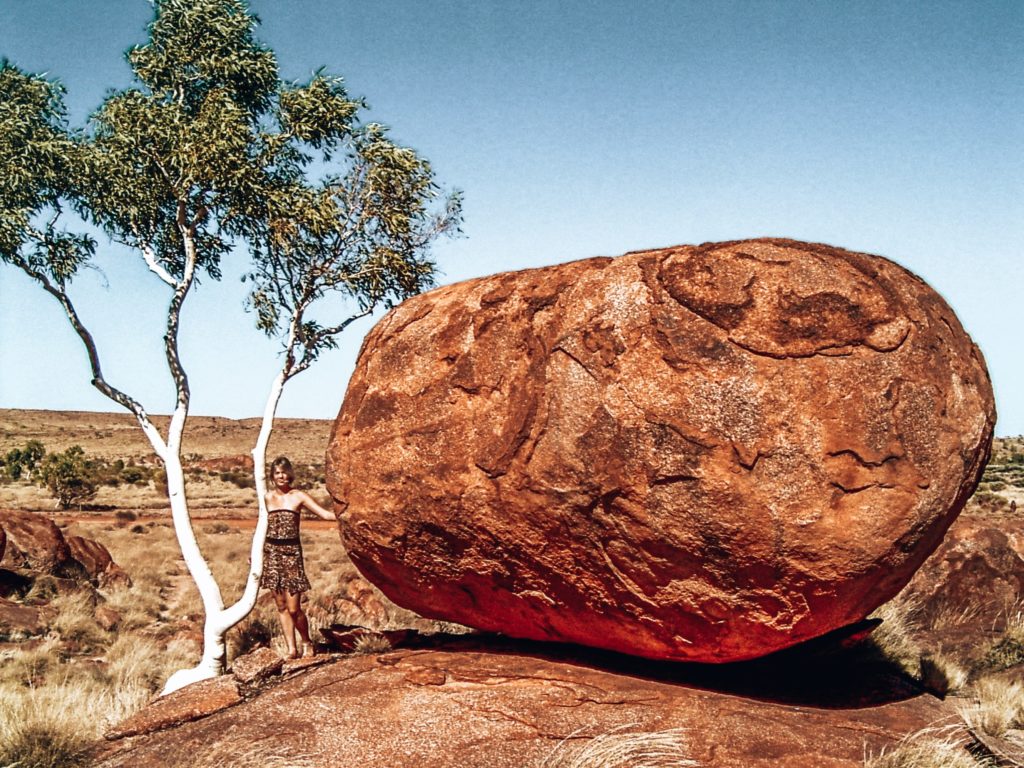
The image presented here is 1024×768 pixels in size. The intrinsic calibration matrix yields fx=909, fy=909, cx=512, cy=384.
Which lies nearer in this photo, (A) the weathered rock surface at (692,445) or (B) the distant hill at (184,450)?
(A) the weathered rock surface at (692,445)

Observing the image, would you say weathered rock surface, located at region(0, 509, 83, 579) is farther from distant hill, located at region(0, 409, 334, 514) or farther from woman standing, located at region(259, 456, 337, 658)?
distant hill, located at region(0, 409, 334, 514)

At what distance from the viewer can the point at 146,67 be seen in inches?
441

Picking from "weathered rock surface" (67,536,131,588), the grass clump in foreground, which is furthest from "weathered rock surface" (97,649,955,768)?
"weathered rock surface" (67,536,131,588)

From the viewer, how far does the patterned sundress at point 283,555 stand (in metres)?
8.70

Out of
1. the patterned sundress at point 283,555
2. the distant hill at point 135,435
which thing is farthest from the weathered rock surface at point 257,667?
the distant hill at point 135,435

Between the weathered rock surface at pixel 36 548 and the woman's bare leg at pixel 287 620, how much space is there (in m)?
8.58

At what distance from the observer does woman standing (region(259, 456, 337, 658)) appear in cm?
866

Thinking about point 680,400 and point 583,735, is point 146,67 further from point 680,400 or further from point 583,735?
point 583,735

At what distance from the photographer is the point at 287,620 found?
8547 mm

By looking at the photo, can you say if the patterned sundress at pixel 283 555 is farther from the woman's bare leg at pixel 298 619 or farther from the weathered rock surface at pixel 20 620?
the weathered rock surface at pixel 20 620

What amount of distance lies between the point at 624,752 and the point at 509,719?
90 centimetres

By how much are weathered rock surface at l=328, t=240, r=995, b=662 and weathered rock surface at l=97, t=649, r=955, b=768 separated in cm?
44

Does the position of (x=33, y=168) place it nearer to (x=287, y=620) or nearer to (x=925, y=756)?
(x=287, y=620)

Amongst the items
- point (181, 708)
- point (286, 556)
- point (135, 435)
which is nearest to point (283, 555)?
point (286, 556)
